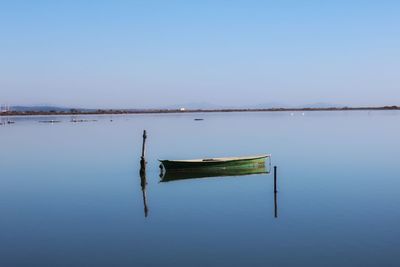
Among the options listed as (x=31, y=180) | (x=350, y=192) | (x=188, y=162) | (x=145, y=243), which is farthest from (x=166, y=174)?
(x=145, y=243)

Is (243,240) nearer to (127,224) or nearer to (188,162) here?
(127,224)

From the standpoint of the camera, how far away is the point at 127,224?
73.5 feet

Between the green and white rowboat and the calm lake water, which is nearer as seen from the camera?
the calm lake water

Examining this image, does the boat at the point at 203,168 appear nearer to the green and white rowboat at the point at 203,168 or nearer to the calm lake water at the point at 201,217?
the green and white rowboat at the point at 203,168

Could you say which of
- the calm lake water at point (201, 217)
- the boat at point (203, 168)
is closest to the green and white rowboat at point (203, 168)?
the boat at point (203, 168)

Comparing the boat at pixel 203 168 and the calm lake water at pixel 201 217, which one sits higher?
the boat at pixel 203 168

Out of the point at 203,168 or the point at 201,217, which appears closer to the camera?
the point at 201,217

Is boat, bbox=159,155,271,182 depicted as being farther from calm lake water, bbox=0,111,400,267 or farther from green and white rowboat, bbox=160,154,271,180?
calm lake water, bbox=0,111,400,267

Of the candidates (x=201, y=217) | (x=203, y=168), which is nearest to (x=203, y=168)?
(x=203, y=168)

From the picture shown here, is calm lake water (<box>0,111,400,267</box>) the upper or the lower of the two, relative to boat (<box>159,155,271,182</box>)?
lower

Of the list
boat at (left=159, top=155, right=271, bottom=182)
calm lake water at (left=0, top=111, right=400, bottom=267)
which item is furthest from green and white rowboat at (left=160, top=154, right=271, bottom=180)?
calm lake water at (left=0, top=111, right=400, bottom=267)

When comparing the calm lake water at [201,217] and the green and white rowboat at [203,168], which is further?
the green and white rowboat at [203,168]

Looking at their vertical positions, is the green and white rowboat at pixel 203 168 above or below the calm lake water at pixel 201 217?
above

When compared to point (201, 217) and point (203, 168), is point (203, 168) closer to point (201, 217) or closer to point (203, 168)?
point (203, 168)
